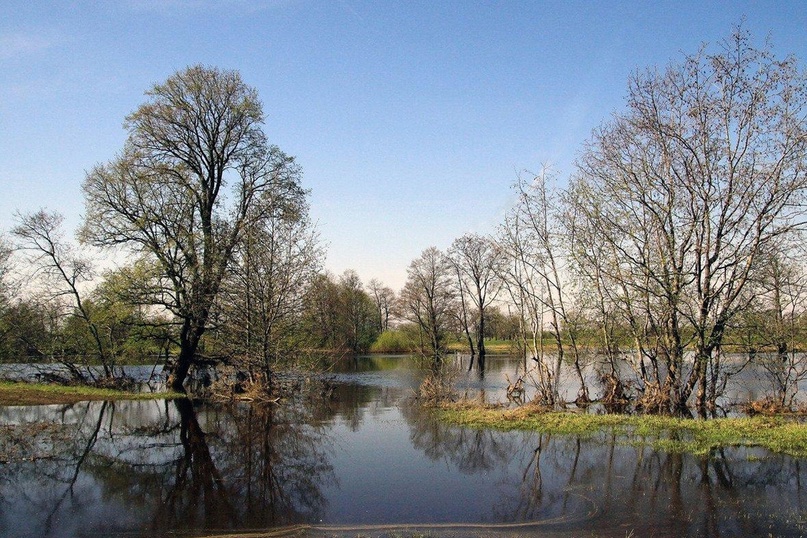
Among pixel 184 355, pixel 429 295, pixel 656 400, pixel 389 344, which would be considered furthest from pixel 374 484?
pixel 389 344

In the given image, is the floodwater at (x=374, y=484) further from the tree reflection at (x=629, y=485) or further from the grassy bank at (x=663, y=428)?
the grassy bank at (x=663, y=428)

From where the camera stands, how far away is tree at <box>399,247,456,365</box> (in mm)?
49438

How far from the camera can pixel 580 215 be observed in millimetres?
18578

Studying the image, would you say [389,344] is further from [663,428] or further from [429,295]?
[663,428]

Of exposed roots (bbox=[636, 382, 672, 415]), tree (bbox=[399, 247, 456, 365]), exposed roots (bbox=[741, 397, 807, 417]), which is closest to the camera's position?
exposed roots (bbox=[636, 382, 672, 415])

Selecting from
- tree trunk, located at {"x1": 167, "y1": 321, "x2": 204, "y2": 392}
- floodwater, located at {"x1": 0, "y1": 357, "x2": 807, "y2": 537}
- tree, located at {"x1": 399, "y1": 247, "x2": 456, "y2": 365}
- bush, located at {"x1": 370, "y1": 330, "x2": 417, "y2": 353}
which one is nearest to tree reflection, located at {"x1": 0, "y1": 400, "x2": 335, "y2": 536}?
floodwater, located at {"x1": 0, "y1": 357, "x2": 807, "y2": 537}

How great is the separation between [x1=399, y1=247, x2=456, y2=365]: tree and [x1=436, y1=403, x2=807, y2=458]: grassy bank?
3149 centimetres

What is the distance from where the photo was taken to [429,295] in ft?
163

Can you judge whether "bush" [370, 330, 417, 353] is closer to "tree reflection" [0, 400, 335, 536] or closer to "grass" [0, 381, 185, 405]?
"grass" [0, 381, 185, 405]

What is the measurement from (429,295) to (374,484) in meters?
39.5

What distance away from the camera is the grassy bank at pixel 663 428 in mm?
11883

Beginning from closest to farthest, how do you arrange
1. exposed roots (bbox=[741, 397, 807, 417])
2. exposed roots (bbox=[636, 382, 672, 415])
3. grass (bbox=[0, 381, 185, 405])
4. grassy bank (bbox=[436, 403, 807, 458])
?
1. grassy bank (bbox=[436, 403, 807, 458])
2. exposed roots (bbox=[636, 382, 672, 415])
3. exposed roots (bbox=[741, 397, 807, 417])
4. grass (bbox=[0, 381, 185, 405])

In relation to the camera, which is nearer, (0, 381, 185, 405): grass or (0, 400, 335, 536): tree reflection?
(0, 400, 335, 536): tree reflection

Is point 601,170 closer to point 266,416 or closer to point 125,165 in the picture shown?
point 266,416
